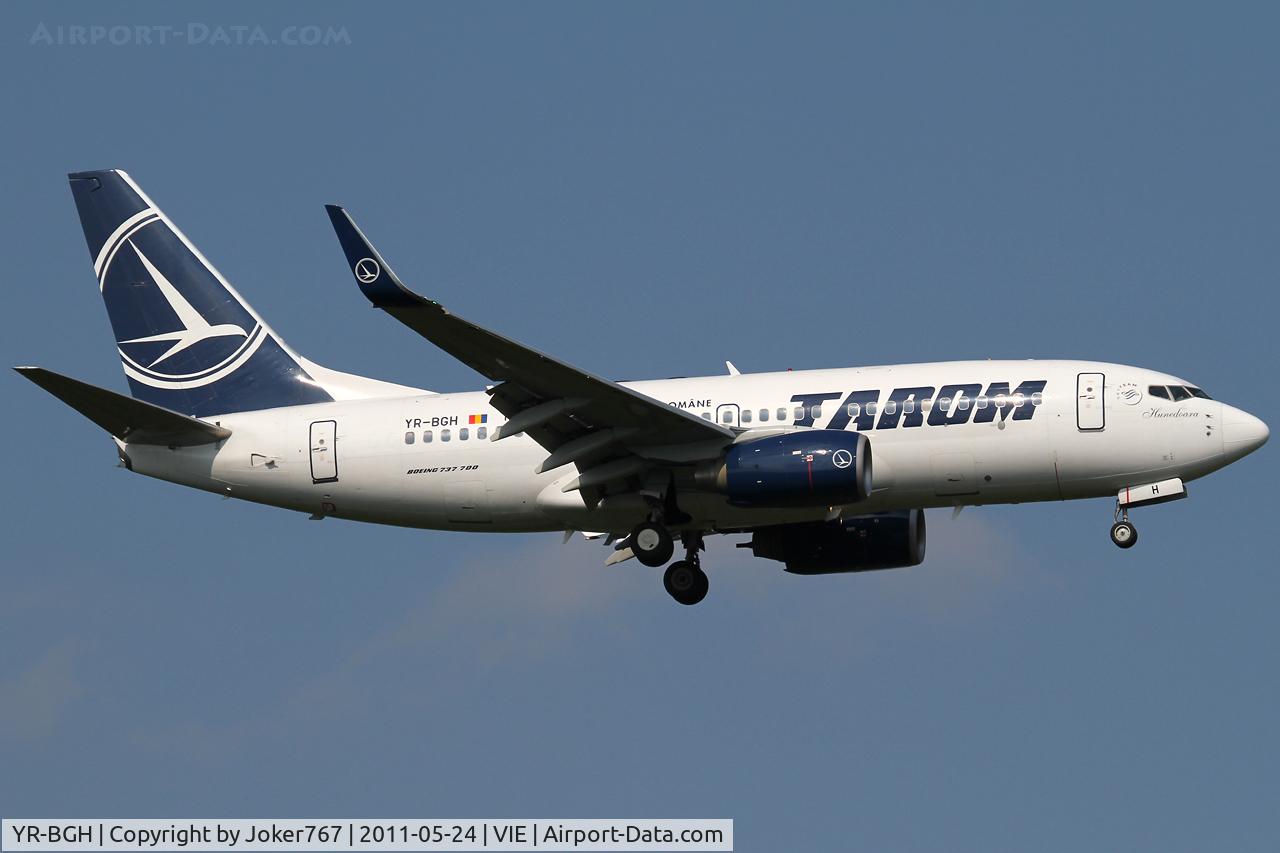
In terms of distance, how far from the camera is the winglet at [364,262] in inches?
1314

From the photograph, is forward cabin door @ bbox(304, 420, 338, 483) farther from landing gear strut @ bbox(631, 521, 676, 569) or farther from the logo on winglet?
the logo on winglet

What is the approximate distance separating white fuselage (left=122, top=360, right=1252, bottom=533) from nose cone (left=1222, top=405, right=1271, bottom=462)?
86mm

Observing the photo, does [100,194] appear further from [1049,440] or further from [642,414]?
[1049,440]

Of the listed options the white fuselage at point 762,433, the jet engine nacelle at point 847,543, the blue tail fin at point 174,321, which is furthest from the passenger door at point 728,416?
the blue tail fin at point 174,321

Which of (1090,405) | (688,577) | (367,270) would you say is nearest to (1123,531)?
(1090,405)

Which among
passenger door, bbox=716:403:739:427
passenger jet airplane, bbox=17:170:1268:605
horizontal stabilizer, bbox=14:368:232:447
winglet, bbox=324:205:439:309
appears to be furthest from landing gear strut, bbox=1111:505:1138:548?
horizontal stabilizer, bbox=14:368:232:447

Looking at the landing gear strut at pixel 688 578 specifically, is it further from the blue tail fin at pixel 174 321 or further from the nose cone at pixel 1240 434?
the nose cone at pixel 1240 434

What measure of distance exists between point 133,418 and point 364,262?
34.5ft

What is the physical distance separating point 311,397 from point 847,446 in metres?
12.5

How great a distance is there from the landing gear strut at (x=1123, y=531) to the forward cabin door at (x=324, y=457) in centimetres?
1570

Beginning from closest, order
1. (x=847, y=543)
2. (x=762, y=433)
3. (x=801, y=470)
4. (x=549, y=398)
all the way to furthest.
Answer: (x=801, y=470)
(x=549, y=398)
(x=762, y=433)
(x=847, y=543)

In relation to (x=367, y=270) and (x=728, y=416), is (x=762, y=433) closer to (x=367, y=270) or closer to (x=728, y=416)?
(x=728, y=416)

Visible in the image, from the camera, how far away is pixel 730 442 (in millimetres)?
39219

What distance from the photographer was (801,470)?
3778cm
